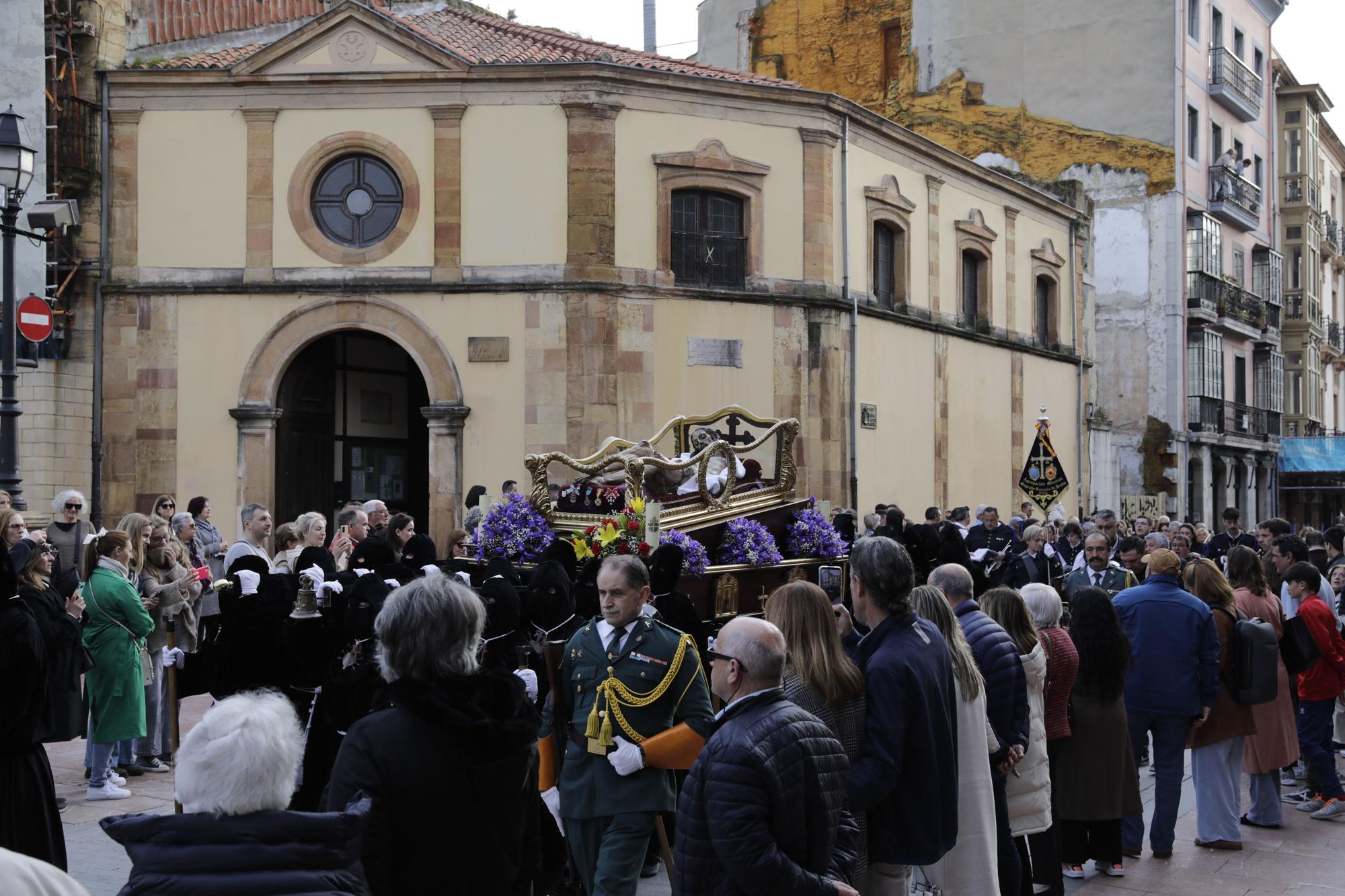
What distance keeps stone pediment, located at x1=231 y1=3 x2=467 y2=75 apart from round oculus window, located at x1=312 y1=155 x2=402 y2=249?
1379 mm

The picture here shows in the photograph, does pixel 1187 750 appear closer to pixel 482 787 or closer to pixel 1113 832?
pixel 1113 832

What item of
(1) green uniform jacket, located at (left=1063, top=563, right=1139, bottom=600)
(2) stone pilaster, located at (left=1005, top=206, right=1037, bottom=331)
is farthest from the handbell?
(2) stone pilaster, located at (left=1005, top=206, right=1037, bottom=331)

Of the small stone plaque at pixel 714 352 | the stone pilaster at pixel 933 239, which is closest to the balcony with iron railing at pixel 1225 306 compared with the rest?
the stone pilaster at pixel 933 239

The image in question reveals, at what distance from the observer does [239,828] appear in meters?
3.14

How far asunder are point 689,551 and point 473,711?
658cm

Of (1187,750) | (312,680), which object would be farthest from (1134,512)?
(312,680)

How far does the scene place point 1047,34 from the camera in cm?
3634

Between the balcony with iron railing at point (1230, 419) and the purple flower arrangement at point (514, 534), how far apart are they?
99.5 ft

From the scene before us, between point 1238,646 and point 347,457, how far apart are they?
1630 cm

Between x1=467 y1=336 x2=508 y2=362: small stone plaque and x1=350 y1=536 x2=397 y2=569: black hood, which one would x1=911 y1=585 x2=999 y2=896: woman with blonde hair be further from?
x1=467 y1=336 x2=508 y2=362: small stone plaque

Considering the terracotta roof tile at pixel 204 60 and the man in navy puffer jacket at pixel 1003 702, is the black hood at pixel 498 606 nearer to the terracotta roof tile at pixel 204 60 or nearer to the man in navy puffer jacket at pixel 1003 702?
the man in navy puffer jacket at pixel 1003 702

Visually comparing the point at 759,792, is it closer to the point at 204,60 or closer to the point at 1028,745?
the point at 1028,745

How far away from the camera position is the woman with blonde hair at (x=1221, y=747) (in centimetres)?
890

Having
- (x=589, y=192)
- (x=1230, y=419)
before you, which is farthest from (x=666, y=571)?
(x=1230, y=419)
